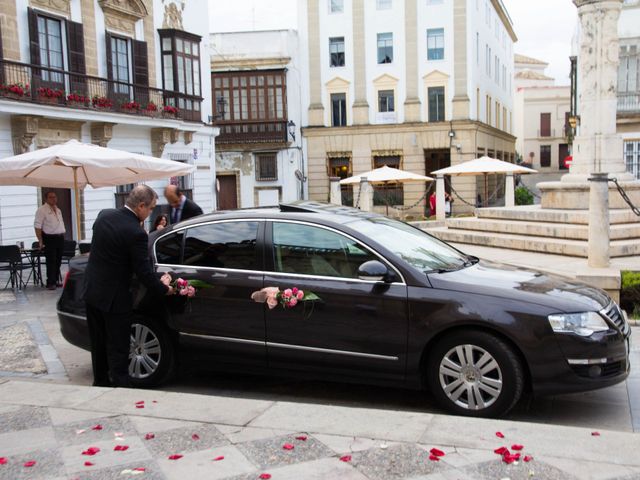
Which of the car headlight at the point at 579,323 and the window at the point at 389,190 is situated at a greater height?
the window at the point at 389,190

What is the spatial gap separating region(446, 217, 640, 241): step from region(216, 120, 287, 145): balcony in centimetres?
2452

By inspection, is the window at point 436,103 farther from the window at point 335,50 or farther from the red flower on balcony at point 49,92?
the red flower on balcony at point 49,92

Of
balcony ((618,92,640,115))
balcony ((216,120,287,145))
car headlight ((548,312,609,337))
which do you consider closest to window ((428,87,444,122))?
balcony ((216,120,287,145))

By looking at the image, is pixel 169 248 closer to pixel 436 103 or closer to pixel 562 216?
pixel 562 216

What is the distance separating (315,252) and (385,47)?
35.6m

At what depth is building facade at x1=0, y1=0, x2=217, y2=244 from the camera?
61.2 ft

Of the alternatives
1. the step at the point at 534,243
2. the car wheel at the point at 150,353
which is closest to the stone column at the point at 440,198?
the step at the point at 534,243

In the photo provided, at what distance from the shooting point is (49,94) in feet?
62.8

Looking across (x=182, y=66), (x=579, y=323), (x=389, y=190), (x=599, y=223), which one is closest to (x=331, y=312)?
(x=579, y=323)

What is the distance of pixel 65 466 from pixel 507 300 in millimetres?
3148

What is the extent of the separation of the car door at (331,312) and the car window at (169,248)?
36.2 inches

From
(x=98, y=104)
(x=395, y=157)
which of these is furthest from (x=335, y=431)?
(x=395, y=157)

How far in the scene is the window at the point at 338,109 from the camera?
4031 centimetres

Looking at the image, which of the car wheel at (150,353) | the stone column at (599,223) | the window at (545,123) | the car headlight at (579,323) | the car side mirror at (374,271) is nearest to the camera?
the car headlight at (579,323)
